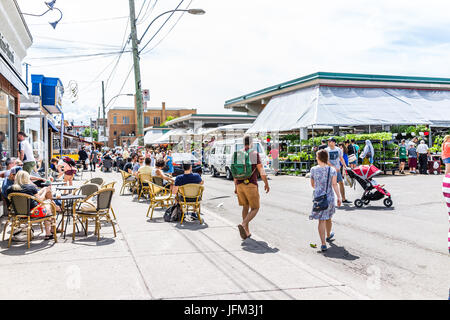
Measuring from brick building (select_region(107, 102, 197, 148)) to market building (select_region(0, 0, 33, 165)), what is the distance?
8954cm

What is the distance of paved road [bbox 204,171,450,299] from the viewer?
5.29m

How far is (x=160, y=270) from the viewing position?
5.64 metres

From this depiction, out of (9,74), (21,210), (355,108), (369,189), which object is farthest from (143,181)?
(355,108)

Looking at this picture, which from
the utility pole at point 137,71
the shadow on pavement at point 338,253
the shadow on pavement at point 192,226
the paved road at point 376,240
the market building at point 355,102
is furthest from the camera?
the market building at point 355,102

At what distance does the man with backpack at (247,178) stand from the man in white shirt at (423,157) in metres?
15.5

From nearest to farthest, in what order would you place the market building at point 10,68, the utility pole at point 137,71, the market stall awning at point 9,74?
the market stall awning at point 9,74
the market building at point 10,68
the utility pole at point 137,71

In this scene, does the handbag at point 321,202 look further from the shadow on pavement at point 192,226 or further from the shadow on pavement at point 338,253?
the shadow on pavement at point 192,226

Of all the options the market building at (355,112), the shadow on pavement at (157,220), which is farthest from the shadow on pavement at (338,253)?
the market building at (355,112)

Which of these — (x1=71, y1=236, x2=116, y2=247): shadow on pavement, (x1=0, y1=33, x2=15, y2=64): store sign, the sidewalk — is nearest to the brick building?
(x1=0, y1=33, x2=15, y2=64): store sign

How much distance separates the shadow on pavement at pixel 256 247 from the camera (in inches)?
267

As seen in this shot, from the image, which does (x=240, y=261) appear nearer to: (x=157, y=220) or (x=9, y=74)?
(x=157, y=220)
